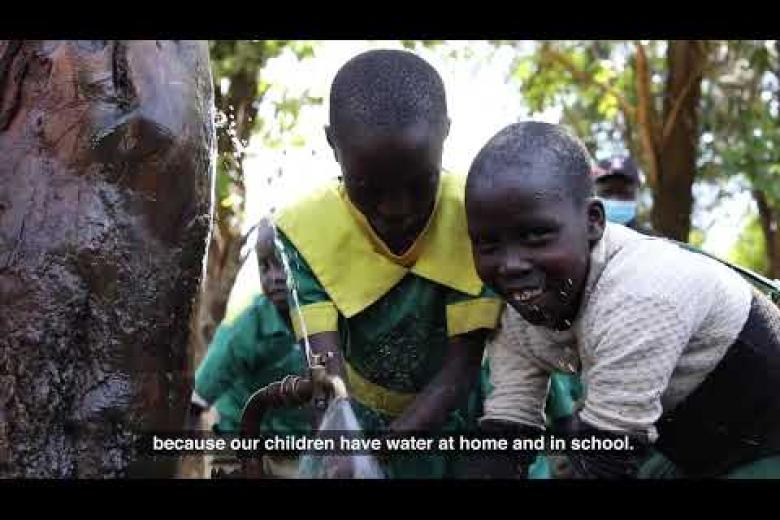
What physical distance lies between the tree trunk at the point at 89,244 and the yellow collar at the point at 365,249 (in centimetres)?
63

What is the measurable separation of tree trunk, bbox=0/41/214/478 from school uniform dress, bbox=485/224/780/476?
814 mm

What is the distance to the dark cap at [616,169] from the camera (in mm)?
4980

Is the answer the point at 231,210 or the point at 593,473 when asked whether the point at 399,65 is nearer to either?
the point at 593,473

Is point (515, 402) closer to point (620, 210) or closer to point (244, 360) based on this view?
point (244, 360)

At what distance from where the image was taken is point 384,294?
9.37ft

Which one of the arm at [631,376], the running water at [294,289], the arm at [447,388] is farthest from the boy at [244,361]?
the arm at [631,376]

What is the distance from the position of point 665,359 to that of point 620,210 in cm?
264

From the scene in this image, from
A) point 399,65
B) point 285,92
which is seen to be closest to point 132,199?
point 399,65

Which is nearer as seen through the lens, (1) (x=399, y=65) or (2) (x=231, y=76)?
(1) (x=399, y=65)

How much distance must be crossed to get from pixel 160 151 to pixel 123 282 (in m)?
0.26

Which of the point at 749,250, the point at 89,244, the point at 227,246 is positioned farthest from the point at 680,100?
the point at 749,250

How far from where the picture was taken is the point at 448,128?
2.73 metres

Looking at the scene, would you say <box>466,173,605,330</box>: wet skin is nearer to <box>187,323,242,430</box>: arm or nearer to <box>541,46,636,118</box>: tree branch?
<box>187,323,242,430</box>: arm

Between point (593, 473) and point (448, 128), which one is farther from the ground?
point (448, 128)
